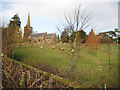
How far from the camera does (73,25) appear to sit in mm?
5074

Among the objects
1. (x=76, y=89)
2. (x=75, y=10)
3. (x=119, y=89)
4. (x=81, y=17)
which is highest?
(x=75, y=10)

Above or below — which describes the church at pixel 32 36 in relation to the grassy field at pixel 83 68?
above

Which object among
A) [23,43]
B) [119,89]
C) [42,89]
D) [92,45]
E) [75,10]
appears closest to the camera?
[42,89]

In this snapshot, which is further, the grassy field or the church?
the church

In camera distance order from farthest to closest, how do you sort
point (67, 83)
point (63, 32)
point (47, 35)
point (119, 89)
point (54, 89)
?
point (47, 35), point (63, 32), point (119, 89), point (67, 83), point (54, 89)

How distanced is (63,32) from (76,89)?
14.2 feet

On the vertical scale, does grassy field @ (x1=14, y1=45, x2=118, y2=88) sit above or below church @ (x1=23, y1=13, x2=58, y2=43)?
below

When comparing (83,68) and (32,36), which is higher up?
(32,36)

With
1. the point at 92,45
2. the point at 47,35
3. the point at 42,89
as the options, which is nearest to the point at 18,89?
the point at 42,89

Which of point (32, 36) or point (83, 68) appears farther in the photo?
point (32, 36)

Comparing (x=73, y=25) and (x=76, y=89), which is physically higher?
(x=73, y=25)

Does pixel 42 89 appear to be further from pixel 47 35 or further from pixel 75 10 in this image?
pixel 47 35

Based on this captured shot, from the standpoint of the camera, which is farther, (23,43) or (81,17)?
(23,43)

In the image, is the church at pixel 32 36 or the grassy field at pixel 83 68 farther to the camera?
the church at pixel 32 36
